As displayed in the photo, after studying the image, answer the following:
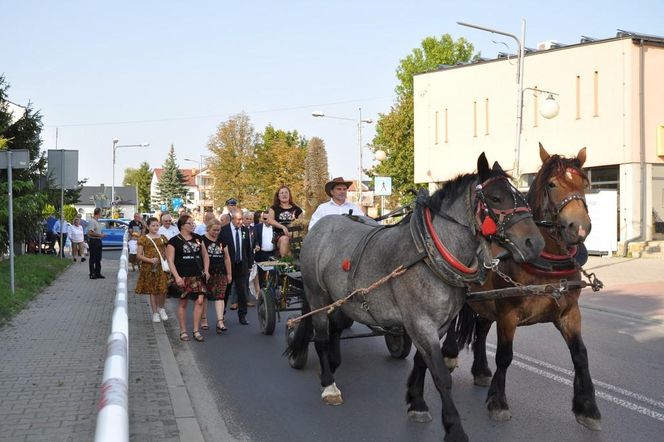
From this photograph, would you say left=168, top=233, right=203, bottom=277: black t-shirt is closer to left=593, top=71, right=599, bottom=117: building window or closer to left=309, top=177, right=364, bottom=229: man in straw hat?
left=309, top=177, right=364, bottom=229: man in straw hat

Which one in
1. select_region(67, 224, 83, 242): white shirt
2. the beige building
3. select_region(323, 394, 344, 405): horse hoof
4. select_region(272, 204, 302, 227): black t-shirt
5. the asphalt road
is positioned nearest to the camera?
the asphalt road

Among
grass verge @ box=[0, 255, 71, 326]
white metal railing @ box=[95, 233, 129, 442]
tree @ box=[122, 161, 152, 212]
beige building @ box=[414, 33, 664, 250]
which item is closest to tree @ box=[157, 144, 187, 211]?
tree @ box=[122, 161, 152, 212]

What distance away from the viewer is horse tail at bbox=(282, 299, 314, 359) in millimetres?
7328

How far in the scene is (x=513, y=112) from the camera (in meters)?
29.1

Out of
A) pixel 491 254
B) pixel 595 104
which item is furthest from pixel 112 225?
pixel 491 254

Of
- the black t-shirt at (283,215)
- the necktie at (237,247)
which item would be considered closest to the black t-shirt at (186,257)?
the necktie at (237,247)

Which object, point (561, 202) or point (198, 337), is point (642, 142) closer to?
point (198, 337)

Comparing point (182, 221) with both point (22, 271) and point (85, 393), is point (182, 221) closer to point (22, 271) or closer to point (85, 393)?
point (85, 393)

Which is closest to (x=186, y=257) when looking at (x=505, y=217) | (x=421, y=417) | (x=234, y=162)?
(x=421, y=417)

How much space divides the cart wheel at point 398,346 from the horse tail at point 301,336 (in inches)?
44.7

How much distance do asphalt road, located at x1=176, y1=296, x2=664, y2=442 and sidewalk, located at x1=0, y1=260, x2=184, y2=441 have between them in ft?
1.62

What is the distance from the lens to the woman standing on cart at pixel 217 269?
401 inches

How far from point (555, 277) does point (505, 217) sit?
1.15 meters

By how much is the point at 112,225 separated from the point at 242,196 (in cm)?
2740
